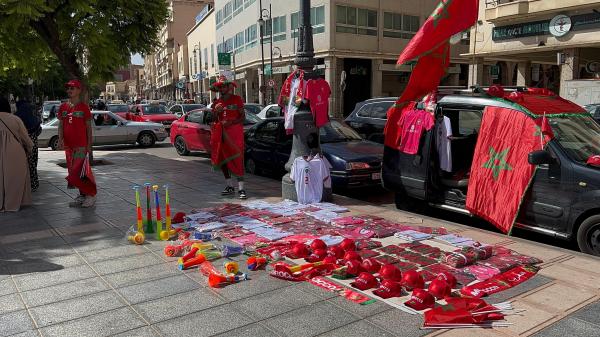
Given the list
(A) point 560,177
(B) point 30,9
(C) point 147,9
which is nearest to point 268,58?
(C) point 147,9

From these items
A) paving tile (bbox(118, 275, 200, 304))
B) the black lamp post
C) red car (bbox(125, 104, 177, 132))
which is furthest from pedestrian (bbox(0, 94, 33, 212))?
red car (bbox(125, 104, 177, 132))

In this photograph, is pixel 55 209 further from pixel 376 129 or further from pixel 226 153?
pixel 376 129

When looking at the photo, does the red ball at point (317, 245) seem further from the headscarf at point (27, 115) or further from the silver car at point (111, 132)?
the silver car at point (111, 132)

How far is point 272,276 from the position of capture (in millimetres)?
4723

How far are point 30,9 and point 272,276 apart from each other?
7.81 metres

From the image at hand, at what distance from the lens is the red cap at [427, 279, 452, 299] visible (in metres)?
4.15

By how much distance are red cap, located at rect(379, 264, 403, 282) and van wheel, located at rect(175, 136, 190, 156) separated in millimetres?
11628

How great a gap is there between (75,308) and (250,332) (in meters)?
1.54

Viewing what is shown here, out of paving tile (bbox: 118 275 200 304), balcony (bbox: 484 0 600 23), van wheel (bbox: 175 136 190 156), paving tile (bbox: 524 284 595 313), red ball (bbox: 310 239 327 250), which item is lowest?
paving tile (bbox: 524 284 595 313)

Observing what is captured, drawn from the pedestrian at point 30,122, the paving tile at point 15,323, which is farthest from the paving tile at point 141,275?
the pedestrian at point 30,122

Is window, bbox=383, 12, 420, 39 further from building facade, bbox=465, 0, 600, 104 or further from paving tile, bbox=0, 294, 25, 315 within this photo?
paving tile, bbox=0, 294, 25, 315

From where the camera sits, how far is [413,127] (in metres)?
7.11

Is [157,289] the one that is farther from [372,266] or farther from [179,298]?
[372,266]

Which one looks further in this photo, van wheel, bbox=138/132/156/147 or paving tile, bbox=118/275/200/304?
van wheel, bbox=138/132/156/147
